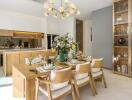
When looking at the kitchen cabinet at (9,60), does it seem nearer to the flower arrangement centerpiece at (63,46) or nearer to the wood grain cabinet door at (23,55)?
the wood grain cabinet door at (23,55)

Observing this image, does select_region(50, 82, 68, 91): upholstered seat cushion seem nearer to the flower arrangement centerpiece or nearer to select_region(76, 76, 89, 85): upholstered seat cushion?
select_region(76, 76, 89, 85): upholstered seat cushion

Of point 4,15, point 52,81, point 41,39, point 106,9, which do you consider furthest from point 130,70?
point 4,15

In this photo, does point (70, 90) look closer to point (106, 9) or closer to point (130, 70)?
point (130, 70)

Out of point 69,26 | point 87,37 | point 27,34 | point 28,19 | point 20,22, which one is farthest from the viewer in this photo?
point 87,37

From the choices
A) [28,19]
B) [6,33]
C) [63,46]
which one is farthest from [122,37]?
[6,33]

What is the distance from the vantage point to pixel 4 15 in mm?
5902

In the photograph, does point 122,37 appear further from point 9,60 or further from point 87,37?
point 9,60

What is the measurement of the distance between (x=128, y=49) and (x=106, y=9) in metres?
2.13

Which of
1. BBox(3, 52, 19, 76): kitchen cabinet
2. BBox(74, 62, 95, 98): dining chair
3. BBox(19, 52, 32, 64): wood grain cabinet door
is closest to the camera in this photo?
BBox(74, 62, 95, 98): dining chair

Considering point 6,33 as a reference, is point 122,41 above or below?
below

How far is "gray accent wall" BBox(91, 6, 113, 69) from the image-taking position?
5297 millimetres

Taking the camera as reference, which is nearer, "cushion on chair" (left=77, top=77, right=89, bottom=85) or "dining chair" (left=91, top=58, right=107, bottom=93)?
"cushion on chair" (left=77, top=77, right=89, bottom=85)

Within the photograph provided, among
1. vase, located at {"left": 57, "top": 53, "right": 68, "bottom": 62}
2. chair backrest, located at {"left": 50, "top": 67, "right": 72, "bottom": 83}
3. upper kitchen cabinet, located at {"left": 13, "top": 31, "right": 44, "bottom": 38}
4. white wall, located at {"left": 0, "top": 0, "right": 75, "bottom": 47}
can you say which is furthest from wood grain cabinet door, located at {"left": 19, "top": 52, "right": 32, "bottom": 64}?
chair backrest, located at {"left": 50, "top": 67, "right": 72, "bottom": 83}

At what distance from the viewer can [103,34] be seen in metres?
5.58
